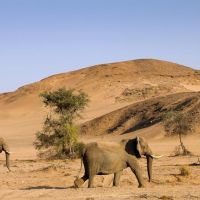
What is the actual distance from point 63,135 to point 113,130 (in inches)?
1114

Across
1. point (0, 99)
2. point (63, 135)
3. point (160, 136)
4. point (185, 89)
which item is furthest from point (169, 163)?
point (0, 99)

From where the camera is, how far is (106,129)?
6719 cm

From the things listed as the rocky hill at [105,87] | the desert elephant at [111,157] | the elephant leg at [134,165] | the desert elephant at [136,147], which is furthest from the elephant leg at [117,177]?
the rocky hill at [105,87]

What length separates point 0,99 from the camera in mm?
115438

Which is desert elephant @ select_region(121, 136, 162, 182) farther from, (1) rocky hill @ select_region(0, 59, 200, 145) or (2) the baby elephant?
(1) rocky hill @ select_region(0, 59, 200, 145)

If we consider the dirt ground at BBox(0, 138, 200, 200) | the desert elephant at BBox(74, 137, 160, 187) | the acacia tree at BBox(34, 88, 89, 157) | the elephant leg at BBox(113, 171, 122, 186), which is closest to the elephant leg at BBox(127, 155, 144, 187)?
the desert elephant at BBox(74, 137, 160, 187)

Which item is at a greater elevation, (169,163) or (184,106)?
(184,106)

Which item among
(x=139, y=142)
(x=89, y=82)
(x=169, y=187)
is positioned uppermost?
(x=89, y=82)

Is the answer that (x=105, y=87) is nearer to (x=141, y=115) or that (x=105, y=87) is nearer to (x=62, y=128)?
(x=141, y=115)

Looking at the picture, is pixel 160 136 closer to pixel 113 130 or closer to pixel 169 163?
pixel 113 130

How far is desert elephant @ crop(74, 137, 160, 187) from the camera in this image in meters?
18.4

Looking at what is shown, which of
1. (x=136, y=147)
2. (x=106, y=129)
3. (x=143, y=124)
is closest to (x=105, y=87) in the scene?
(x=106, y=129)

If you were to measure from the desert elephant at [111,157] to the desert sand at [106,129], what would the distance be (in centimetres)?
55

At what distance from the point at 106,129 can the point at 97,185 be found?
153ft
